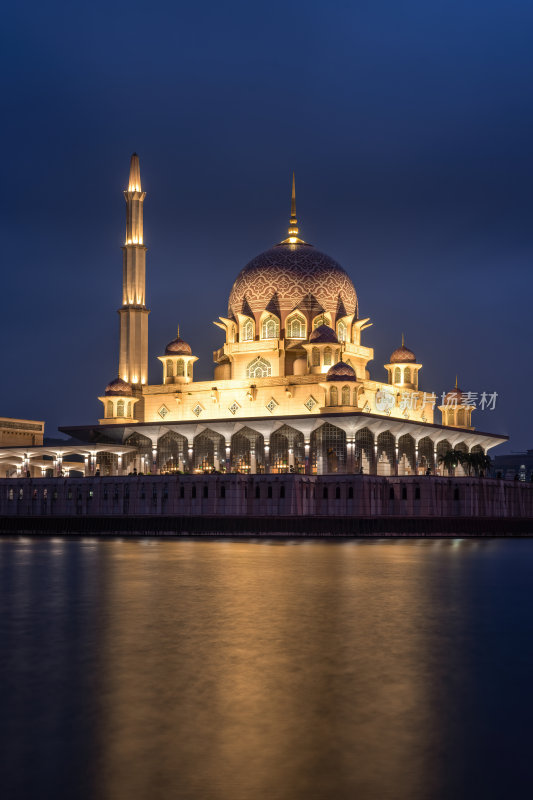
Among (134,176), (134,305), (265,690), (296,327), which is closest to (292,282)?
(296,327)

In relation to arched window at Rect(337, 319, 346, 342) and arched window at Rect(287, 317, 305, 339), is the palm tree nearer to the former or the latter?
arched window at Rect(337, 319, 346, 342)

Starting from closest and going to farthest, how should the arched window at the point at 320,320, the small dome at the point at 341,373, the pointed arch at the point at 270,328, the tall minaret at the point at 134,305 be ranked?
the small dome at the point at 341,373
the arched window at the point at 320,320
the pointed arch at the point at 270,328
the tall minaret at the point at 134,305

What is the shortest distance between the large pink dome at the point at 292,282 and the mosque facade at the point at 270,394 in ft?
0.31

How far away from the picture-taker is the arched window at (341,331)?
2785 inches

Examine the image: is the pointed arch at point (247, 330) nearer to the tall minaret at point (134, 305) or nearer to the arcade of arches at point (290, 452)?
the tall minaret at point (134, 305)

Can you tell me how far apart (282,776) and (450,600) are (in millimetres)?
15157

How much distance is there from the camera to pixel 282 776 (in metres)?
8.84

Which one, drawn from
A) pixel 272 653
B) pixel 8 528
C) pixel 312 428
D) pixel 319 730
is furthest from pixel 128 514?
pixel 319 730

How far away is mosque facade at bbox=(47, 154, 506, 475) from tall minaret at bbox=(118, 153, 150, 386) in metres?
0.07

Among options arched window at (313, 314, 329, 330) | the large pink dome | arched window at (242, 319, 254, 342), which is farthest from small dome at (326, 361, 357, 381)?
arched window at (242, 319, 254, 342)

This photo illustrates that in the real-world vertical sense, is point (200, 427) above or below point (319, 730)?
above

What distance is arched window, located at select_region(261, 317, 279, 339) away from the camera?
7044cm

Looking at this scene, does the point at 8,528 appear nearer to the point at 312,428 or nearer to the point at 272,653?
the point at 312,428

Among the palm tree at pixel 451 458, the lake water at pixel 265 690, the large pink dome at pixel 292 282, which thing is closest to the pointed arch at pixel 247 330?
the large pink dome at pixel 292 282
